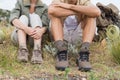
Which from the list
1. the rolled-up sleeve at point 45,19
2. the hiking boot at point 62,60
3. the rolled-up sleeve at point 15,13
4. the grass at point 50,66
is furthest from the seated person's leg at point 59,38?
the rolled-up sleeve at point 15,13

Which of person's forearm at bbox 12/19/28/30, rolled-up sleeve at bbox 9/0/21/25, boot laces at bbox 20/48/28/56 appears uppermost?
rolled-up sleeve at bbox 9/0/21/25

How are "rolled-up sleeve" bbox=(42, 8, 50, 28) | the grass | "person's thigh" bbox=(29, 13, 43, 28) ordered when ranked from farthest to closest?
1. "rolled-up sleeve" bbox=(42, 8, 50, 28)
2. "person's thigh" bbox=(29, 13, 43, 28)
3. the grass

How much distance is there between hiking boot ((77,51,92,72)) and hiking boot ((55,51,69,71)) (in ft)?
0.64

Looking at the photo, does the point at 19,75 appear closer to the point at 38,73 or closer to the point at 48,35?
the point at 38,73

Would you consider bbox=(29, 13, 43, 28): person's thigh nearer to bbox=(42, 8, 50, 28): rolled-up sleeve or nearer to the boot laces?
bbox=(42, 8, 50, 28): rolled-up sleeve

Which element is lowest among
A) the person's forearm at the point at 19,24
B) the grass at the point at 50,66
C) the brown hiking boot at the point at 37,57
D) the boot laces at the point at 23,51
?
the grass at the point at 50,66

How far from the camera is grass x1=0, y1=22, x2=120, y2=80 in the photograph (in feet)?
20.8

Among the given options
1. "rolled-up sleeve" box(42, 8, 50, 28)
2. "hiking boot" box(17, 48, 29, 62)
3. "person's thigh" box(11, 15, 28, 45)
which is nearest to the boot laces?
"hiking boot" box(17, 48, 29, 62)

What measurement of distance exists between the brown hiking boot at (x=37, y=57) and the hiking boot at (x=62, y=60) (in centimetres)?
27

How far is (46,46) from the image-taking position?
23.6 feet

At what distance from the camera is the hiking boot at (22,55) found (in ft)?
22.1

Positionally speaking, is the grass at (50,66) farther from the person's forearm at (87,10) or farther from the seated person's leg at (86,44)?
the person's forearm at (87,10)

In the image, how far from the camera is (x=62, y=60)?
21.7 feet

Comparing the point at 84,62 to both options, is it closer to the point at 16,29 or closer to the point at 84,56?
the point at 84,56
